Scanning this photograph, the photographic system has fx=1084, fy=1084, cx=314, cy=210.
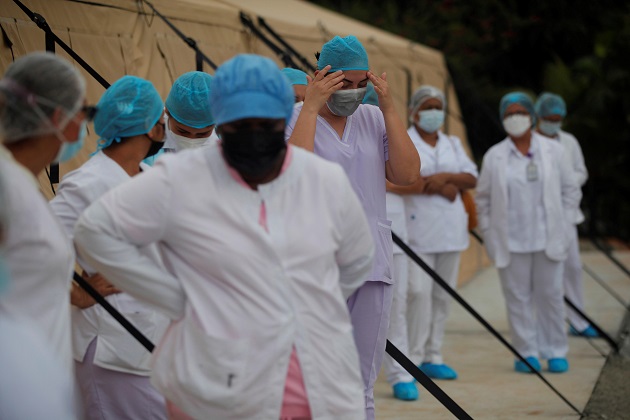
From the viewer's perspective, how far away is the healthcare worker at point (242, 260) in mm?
3010

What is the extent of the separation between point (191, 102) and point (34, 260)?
2.09 metres

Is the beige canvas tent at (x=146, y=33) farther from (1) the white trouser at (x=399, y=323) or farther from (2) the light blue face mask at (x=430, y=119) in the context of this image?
(1) the white trouser at (x=399, y=323)

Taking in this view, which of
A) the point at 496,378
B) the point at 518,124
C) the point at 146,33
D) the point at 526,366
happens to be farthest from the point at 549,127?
the point at 146,33

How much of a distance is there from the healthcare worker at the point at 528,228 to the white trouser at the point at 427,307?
463 mm

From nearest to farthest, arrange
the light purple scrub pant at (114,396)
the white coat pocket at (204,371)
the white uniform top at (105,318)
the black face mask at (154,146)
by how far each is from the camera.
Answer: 1. the white coat pocket at (204,371)
2. the white uniform top at (105,318)
3. the light purple scrub pant at (114,396)
4. the black face mask at (154,146)

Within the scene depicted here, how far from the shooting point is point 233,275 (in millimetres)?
3006

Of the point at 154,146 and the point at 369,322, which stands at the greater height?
the point at 154,146

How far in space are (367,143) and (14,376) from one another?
→ 244 cm

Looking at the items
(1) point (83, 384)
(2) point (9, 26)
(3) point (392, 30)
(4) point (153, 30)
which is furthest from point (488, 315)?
(3) point (392, 30)

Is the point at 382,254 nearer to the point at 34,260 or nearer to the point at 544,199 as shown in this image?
the point at 34,260

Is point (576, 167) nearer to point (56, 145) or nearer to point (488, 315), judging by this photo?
point (488, 315)

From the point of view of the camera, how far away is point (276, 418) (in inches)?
120

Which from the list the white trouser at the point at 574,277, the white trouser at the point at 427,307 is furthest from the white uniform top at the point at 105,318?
the white trouser at the point at 574,277

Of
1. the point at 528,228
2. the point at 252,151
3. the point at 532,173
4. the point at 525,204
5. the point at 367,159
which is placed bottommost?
the point at 528,228
